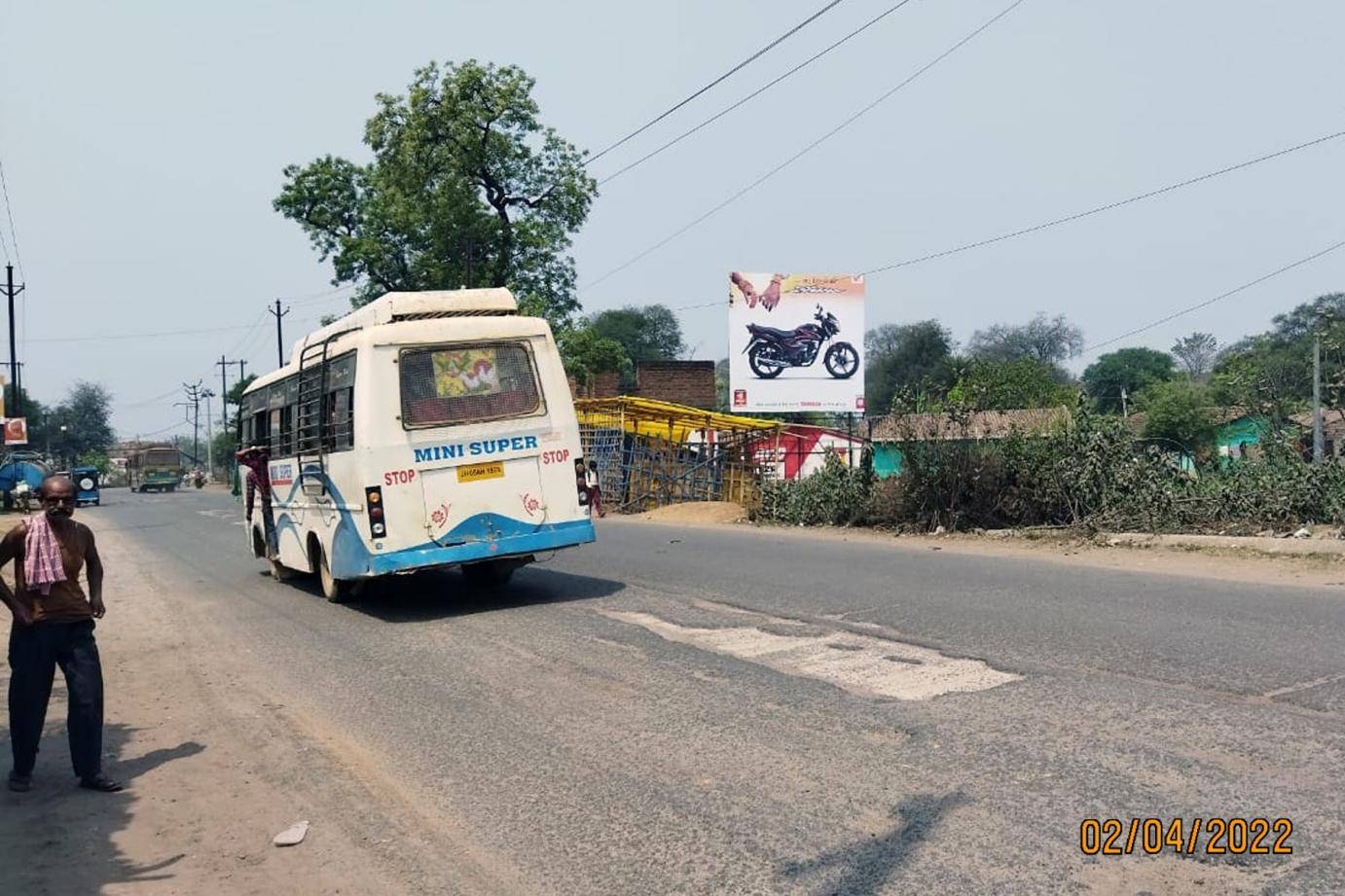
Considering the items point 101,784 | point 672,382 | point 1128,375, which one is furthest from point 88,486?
point 1128,375

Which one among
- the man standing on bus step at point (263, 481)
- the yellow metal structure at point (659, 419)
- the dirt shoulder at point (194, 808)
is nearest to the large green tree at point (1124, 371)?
the yellow metal structure at point (659, 419)

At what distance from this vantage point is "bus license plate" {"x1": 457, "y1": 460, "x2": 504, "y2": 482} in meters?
11.6

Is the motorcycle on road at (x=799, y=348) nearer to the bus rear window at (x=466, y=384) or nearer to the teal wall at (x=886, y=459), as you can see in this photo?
the teal wall at (x=886, y=459)

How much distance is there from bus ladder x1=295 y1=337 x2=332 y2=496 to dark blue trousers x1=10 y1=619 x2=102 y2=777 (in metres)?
6.24

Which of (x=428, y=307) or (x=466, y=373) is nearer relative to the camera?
(x=466, y=373)

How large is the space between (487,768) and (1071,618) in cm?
545

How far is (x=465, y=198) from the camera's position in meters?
40.5

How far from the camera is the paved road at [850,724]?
14.9 feet

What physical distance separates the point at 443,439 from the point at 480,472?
0.51 metres

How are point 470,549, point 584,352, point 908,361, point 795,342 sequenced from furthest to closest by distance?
1. point 908,361
2. point 584,352
3. point 795,342
4. point 470,549

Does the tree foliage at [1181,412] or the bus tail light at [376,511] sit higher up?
the tree foliage at [1181,412]

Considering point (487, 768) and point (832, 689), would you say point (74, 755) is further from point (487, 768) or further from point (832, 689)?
point (832, 689)
